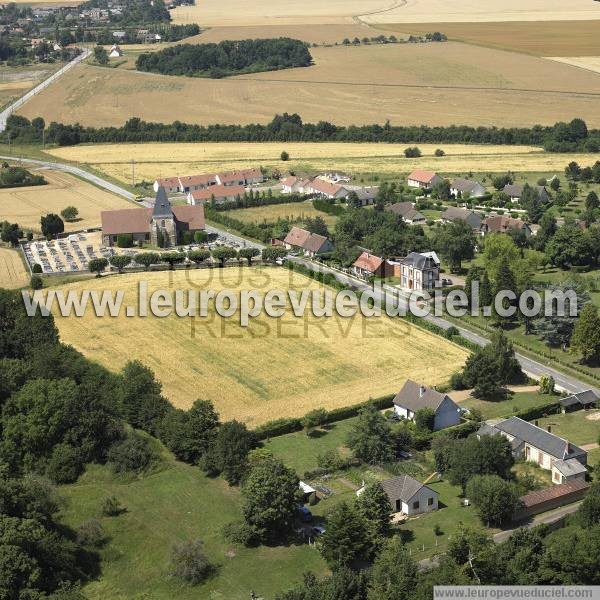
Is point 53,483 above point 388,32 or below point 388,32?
below

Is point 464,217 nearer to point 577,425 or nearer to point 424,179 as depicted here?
point 424,179

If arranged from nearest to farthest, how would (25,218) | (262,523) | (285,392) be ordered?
(262,523)
(285,392)
(25,218)

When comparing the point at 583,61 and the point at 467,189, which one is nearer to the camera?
the point at 467,189

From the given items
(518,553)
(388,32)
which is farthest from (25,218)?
(388,32)

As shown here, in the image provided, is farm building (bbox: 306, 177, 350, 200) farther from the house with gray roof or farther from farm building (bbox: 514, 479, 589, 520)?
farm building (bbox: 514, 479, 589, 520)

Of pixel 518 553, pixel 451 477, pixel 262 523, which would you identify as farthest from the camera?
pixel 451 477

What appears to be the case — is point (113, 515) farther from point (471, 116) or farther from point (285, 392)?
point (471, 116)

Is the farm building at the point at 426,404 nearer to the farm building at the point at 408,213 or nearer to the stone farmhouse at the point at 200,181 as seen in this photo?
the farm building at the point at 408,213

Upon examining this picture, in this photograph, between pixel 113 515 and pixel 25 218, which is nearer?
pixel 113 515

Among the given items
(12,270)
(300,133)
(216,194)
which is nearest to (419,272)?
(12,270)
